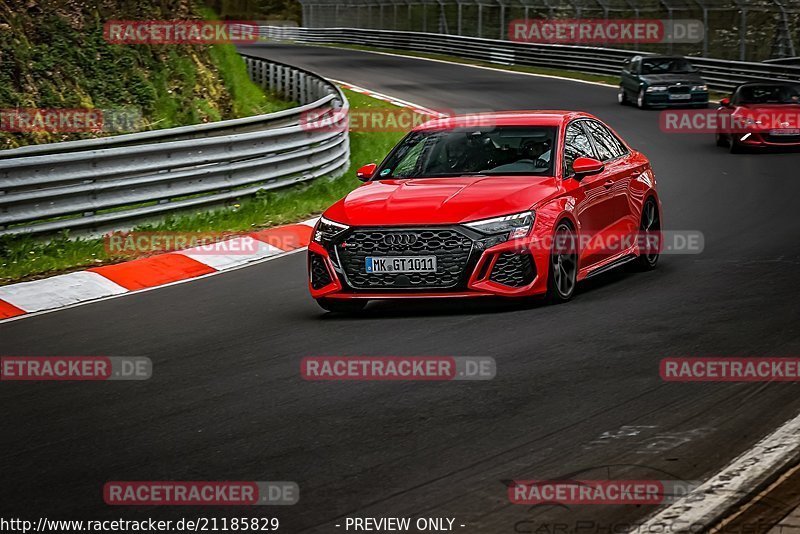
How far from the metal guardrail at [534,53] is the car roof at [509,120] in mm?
23427

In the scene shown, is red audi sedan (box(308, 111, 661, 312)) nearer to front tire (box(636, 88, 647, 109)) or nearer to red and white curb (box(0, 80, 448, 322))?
red and white curb (box(0, 80, 448, 322))

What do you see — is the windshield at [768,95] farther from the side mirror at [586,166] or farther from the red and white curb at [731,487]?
the red and white curb at [731,487]

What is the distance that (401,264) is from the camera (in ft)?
31.3

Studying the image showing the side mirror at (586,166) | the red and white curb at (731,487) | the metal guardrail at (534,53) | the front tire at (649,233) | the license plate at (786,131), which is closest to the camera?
the red and white curb at (731,487)

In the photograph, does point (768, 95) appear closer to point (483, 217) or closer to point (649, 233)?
point (649, 233)

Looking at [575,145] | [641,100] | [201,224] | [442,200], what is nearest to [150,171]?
[201,224]

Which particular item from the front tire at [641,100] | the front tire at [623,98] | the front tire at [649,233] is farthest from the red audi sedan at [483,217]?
the front tire at [623,98]

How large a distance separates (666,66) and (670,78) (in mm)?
1065

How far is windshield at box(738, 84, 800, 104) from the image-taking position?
2364 cm

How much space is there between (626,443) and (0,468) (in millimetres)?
2861

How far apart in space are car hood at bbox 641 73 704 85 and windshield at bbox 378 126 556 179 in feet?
69.5

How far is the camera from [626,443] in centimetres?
605

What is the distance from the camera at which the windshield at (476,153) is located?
10.5 metres

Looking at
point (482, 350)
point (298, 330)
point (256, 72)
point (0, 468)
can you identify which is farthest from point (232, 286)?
point (256, 72)
